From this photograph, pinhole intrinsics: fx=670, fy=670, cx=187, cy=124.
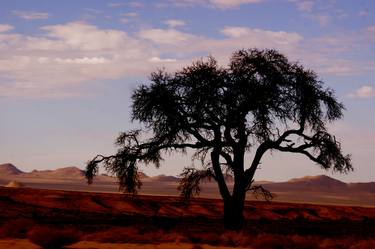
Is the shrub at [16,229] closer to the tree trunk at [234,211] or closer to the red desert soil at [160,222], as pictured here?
the red desert soil at [160,222]

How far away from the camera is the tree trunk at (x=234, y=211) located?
31031mm

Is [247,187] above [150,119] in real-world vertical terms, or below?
below

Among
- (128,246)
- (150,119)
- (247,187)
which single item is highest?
(150,119)

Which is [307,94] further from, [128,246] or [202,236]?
[128,246]

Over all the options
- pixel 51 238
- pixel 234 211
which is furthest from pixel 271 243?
pixel 51 238

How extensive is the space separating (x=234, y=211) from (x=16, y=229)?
32.3 ft

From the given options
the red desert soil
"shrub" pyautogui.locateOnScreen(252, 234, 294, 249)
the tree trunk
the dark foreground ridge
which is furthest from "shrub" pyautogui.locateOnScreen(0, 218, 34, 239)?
"shrub" pyautogui.locateOnScreen(252, 234, 294, 249)

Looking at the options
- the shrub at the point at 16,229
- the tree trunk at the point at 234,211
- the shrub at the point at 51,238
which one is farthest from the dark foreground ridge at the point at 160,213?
the shrub at the point at 51,238

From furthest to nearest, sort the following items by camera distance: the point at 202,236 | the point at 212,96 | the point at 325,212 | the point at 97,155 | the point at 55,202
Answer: the point at 325,212
the point at 55,202
the point at 97,155
the point at 212,96
the point at 202,236

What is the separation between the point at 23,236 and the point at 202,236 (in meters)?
7.26

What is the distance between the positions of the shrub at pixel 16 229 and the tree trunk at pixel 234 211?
8.94 meters

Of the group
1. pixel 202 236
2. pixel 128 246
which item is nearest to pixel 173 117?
pixel 202 236

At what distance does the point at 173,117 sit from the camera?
3114 centimetres

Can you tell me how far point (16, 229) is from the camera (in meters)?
28.0
